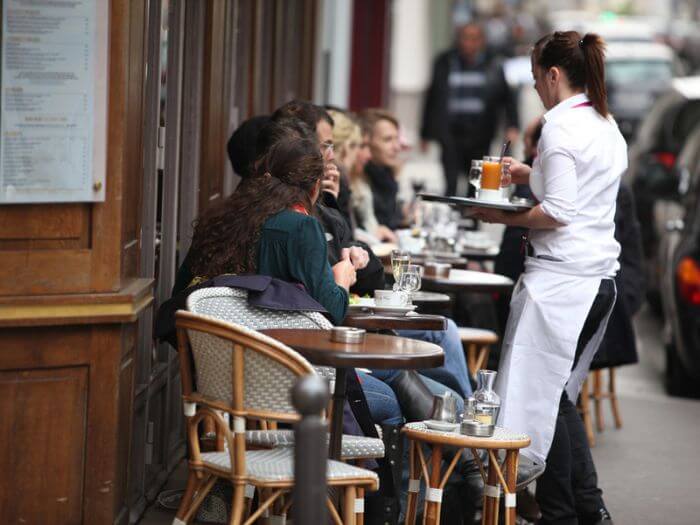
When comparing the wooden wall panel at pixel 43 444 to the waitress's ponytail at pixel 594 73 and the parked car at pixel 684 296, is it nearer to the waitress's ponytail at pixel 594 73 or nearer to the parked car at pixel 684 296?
the waitress's ponytail at pixel 594 73

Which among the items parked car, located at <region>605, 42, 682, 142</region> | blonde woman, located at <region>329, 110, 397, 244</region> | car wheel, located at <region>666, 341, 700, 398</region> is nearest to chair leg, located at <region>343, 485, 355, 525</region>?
blonde woman, located at <region>329, 110, 397, 244</region>

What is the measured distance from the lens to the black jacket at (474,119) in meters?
16.7

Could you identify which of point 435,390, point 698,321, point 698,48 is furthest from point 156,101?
point 698,48

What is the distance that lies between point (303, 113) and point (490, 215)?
123 cm

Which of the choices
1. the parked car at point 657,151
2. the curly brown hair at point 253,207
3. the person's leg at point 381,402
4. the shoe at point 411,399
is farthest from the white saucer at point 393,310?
the parked car at point 657,151

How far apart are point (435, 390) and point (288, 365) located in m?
1.90

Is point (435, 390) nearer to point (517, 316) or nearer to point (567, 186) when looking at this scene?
point (517, 316)

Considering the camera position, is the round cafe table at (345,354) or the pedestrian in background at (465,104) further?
the pedestrian in background at (465,104)

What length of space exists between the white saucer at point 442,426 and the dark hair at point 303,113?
1.87 meters

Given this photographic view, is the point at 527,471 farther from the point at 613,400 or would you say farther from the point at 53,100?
the point at 613,400

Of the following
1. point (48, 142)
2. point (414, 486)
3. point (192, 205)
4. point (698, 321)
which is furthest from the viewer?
point (698, 321)

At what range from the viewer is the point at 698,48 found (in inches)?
1511

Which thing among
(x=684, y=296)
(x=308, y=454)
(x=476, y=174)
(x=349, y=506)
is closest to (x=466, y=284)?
(x=476, y=174)

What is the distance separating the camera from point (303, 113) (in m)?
7.38
